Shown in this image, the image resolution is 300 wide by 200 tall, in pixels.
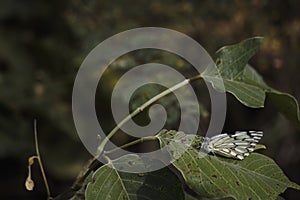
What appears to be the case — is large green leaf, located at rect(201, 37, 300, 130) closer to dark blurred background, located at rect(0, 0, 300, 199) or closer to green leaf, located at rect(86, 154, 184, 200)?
green leaf, located at rect(86, 154, 184, 200)

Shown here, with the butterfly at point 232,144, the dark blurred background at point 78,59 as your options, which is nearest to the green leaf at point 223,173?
the butterfly at point 232,144

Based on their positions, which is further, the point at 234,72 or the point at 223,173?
the point at 234,72

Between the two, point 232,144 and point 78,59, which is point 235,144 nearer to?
point 232,144

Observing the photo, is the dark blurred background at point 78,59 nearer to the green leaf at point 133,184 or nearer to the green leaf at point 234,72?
the green leaf at point 234,72

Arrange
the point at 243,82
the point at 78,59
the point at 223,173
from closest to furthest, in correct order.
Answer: the point at 223,173, the point at 243,82, the point at 78,59

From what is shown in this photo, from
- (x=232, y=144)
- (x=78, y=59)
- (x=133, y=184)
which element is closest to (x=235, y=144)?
(x=232, y=144)

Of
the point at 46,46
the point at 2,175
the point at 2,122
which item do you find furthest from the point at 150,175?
the point at 2,175

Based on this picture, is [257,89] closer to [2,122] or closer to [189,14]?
[189,14]
